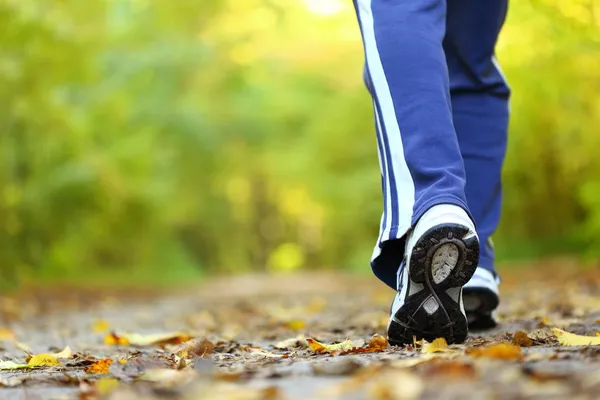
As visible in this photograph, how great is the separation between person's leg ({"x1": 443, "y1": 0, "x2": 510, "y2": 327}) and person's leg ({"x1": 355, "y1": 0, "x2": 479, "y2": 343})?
33 cm

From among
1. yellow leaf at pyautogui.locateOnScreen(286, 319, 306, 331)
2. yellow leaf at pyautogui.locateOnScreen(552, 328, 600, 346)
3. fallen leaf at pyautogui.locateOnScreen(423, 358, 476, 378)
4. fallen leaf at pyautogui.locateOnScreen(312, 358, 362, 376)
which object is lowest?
fallen leaf at pyautogui.locateOnScreen(423, 358, 476, 378)

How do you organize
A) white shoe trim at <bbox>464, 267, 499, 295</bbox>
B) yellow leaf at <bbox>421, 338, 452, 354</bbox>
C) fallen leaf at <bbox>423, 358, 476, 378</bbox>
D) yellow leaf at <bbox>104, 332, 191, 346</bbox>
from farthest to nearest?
yellow leaf at <bbox>104, 332, 191, 346</bbox> → white shoe trim at <bbox>464, 267, 499, 295</bbox> → yellow leaf at <bbox>421, 338, 452, 354</bbox> → fallen leaf at <bbox>423, 358, 476, 378</bbox>

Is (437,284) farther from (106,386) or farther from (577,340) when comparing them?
(106,386)

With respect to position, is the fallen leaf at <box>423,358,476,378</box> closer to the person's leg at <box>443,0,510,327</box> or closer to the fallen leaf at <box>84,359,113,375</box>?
the fallen leaf at <box>84,359,113,375</box>

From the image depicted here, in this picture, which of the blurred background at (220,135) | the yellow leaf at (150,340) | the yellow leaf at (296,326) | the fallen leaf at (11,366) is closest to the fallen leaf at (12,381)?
the fallen leaf at (11,366)

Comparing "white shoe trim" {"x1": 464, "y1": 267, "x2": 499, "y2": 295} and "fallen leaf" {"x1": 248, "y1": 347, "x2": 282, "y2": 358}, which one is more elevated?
"white shoe trim" {"x1": 464, "y1": 267, "x2": 499, "y2": 295}

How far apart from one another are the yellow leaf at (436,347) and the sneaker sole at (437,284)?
0.20 feet

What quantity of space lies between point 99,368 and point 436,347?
536 millimetres

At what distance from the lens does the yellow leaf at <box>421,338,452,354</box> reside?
1.27m

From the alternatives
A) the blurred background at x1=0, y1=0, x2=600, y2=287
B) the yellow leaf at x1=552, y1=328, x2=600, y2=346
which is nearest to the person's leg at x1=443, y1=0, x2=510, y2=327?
the yellow leaf at x1=552, y1=328, x2=600, y2=346

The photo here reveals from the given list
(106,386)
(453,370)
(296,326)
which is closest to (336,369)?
(453,370)

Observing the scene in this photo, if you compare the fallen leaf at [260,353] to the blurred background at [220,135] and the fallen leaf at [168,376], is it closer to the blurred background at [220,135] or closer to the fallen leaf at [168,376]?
the fallen leaf at [168,376]

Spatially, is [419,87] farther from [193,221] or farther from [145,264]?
[193,221]

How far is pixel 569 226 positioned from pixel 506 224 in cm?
106
